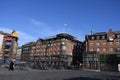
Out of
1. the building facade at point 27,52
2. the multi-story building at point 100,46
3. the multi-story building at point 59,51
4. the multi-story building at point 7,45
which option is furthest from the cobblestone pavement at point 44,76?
the building facade at point 27,52

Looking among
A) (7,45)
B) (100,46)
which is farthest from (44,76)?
(7,45)

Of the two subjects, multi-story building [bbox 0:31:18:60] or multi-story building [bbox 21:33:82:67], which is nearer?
multi-story building [bbox 21:33:82:67]

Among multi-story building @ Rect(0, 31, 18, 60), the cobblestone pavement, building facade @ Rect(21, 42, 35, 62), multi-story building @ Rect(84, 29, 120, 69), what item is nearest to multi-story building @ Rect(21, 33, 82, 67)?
building facade @ Rect(21, 42, 35, 62)

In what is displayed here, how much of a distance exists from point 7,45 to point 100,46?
5688cm

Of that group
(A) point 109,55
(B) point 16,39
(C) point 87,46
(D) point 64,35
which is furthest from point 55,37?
(A) point 109,55

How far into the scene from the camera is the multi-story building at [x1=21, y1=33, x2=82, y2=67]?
80.7m

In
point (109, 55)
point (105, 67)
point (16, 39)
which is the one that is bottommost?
point (105, 67)

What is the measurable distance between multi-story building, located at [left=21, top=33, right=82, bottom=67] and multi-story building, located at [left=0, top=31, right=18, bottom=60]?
49.0 feet

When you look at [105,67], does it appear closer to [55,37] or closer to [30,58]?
[55,37]

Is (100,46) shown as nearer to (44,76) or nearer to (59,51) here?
(59,51)

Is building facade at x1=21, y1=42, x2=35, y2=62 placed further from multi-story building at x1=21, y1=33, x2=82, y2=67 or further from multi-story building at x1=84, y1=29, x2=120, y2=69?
multi-story building at x1=84, y1=29, x2=120, y2=69

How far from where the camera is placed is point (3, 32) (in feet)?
320

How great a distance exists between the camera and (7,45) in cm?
9325

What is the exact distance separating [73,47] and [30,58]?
112ft
